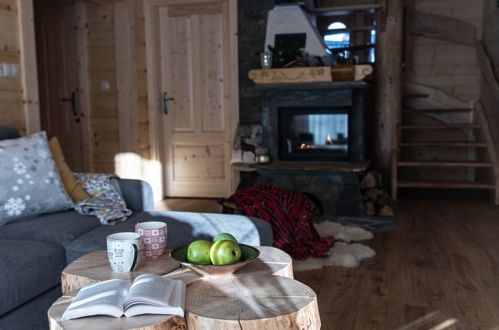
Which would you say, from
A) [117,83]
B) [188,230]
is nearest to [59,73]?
[117,83]

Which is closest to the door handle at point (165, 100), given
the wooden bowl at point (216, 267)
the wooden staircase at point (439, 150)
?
the wooden staircase at point (439, 150)

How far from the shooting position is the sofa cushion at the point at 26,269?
73.1 inches

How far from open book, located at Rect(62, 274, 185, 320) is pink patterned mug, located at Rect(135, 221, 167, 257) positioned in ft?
1.11

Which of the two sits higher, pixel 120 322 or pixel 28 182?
pixel 28 182

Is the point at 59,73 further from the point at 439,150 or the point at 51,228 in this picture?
the point at 439,150

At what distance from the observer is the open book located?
4.02 feet

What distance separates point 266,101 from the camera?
5105mm

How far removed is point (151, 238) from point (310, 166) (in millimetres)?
3166

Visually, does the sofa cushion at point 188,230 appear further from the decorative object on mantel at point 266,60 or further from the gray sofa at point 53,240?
the decorative object on mantel at point 266,60

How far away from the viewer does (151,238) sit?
1715mm

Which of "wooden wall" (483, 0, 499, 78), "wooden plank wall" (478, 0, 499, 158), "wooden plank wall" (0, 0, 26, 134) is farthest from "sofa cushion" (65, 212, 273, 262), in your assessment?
"wooden wall" (483, 0, 499, 78)

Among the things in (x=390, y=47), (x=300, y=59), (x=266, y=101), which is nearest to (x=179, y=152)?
(x=266, y=101)

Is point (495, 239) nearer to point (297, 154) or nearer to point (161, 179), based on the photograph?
point (297, 154)

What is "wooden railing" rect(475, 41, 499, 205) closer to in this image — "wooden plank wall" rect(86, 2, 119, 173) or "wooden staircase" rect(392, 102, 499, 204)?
"wooden staircase" rect(392, 102, 499, 204)
